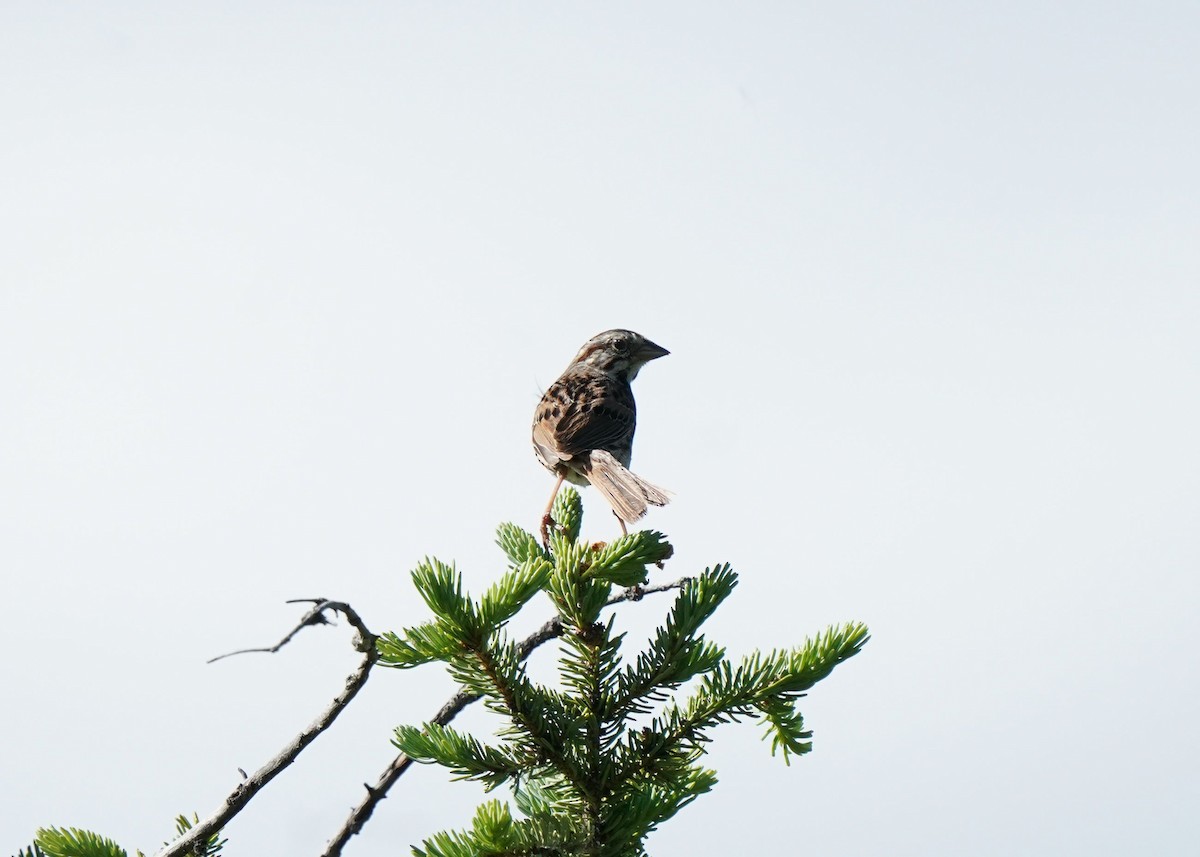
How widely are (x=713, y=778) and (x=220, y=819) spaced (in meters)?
1.32

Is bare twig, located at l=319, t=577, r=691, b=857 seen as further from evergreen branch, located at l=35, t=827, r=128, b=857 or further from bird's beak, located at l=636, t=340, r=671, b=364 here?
bird's beak, located at l=636, t=340, r=671, b=364

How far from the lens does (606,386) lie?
6.95m

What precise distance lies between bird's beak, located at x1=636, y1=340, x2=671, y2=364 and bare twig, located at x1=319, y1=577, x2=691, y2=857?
431 cm

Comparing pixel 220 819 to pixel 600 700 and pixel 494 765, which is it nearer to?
pixel 494 765

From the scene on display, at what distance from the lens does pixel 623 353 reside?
774 cm

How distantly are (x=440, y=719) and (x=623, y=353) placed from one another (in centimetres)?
488

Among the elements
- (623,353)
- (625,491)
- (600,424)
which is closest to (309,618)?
(625,491)

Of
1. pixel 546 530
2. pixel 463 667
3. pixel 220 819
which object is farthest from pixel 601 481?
pixel 220 819

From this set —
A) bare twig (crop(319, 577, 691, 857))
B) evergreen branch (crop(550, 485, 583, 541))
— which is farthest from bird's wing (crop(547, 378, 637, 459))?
bare twig (crop(319, 577, 691, 857))

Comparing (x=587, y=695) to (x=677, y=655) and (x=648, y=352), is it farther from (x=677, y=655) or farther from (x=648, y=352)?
(x=648, y=352)

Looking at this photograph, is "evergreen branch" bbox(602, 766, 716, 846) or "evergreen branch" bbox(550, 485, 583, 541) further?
"evergreen branch" bbox(550, 485, 583, 541)

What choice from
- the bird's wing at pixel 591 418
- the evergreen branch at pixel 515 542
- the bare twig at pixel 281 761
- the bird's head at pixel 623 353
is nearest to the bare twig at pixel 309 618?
the bare twig at pixel 281 761

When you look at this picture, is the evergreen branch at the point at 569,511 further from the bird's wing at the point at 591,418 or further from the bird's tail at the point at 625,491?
the bird's wing at the point at 591,418

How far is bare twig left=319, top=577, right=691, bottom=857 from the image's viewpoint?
8.91ft
